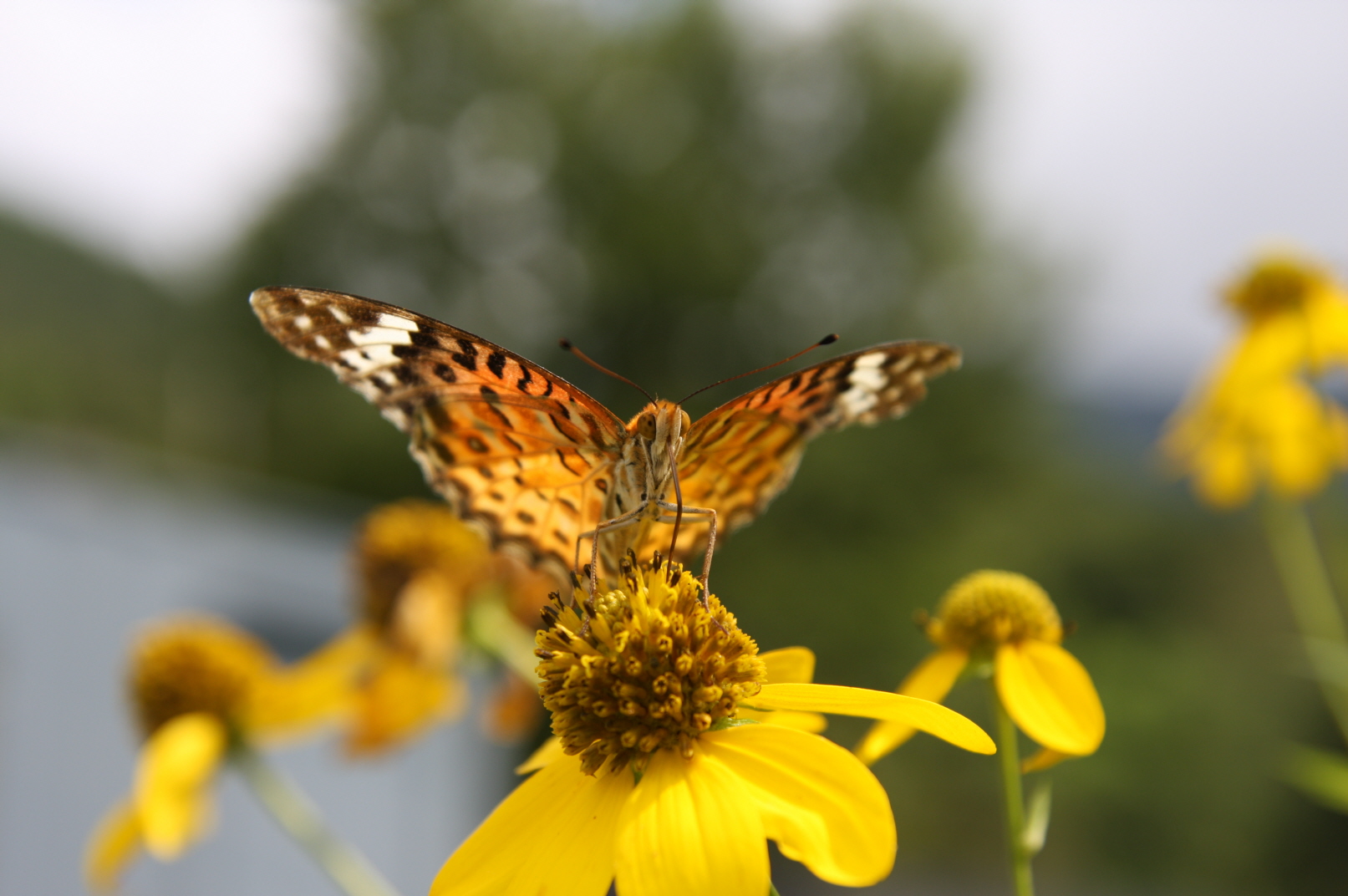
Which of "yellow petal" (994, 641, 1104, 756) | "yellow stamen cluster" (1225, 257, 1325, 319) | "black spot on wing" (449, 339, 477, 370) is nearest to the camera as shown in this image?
"yellow petal" (994, 641, 1104, 756)

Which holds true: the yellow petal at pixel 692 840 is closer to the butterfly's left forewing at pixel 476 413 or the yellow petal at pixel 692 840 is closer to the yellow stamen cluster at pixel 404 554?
the butterfly's left forewing at pixel 476 413

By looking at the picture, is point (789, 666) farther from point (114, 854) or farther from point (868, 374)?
point (114, 854)

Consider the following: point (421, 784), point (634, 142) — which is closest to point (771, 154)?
point (634, 142)

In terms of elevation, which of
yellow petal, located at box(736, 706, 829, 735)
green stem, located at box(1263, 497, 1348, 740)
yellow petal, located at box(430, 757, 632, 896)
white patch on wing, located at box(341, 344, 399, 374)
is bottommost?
green stem, located at box(1263, 497, 1348, 740)

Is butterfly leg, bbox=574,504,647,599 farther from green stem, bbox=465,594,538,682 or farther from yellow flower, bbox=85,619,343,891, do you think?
yellow flower, bbox=85,619,343,891

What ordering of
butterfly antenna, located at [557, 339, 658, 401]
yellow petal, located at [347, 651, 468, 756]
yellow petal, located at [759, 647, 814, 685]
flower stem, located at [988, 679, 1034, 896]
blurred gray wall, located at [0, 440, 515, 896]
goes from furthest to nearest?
blurred gray wall, located at [0, 440, 515, 896] → yellow petal, located at [347, 651, 468, 756] → butterfly antenna, located at [557, 339, 658, 401] → yellow petal, located at [759, 647, 814, 685] → flower stem, located at [988, 679, 1034, 896]

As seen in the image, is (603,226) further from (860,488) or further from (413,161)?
(860,488)

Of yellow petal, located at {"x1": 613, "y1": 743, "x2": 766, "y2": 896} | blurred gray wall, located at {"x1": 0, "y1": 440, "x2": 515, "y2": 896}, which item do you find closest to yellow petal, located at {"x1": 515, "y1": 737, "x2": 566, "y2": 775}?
yellow petal, located at {"x1": 613, "y1": 743, "x2": 766, "y2": 896}

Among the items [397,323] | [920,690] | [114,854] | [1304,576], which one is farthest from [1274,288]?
[114,854]
